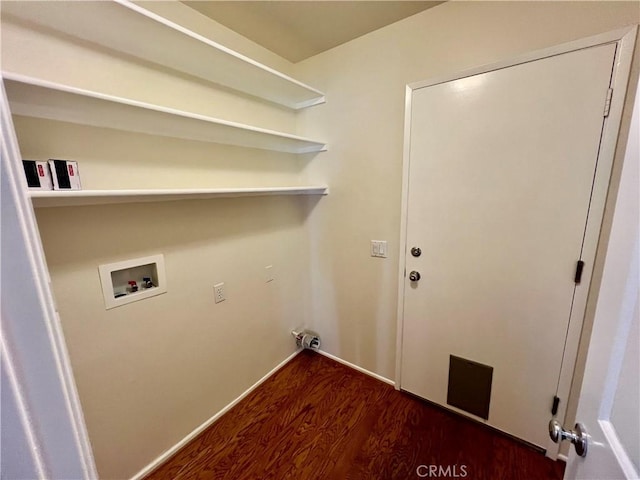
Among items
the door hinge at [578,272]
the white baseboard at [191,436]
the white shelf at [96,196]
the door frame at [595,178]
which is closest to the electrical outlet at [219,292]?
the white shelf at [96,196]

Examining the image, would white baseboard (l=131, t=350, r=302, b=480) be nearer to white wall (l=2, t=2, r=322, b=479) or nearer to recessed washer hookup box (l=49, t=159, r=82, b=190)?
white wall (l=2, t=2, r=322, b=479)

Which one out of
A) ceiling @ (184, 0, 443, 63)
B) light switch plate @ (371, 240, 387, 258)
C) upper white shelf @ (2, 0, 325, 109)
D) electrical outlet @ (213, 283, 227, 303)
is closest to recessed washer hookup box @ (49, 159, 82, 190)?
upper white shelf @ (2, 0, 325, 109)

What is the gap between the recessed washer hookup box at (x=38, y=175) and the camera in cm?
91

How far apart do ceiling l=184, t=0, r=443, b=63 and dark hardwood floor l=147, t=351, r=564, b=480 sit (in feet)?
8.20

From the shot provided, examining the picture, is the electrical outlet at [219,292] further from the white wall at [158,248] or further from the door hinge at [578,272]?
Answer: the door hinge at [578,272]

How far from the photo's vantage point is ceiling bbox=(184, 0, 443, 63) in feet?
4.66

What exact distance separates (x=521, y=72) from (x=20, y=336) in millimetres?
1924

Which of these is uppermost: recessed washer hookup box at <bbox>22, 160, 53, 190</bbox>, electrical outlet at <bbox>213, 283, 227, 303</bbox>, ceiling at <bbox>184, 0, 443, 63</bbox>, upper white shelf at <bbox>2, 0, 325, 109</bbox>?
ceiling at <bbox>184, 0, 443, 63</bbox>

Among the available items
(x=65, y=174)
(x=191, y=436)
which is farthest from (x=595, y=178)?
(x=191, y=436)

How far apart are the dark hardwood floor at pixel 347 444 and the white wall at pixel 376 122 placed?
0.38 m

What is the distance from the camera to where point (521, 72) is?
1.26 metres

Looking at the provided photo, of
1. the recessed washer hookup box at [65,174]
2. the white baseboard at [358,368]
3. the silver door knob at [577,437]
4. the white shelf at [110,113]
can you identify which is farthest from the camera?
the white baseboard at [358,368]

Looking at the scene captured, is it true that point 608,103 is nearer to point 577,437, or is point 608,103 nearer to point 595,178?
point 595,178

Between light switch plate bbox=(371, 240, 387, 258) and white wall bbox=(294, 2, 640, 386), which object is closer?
white wall bbox=(294, 2, 640, 386)
